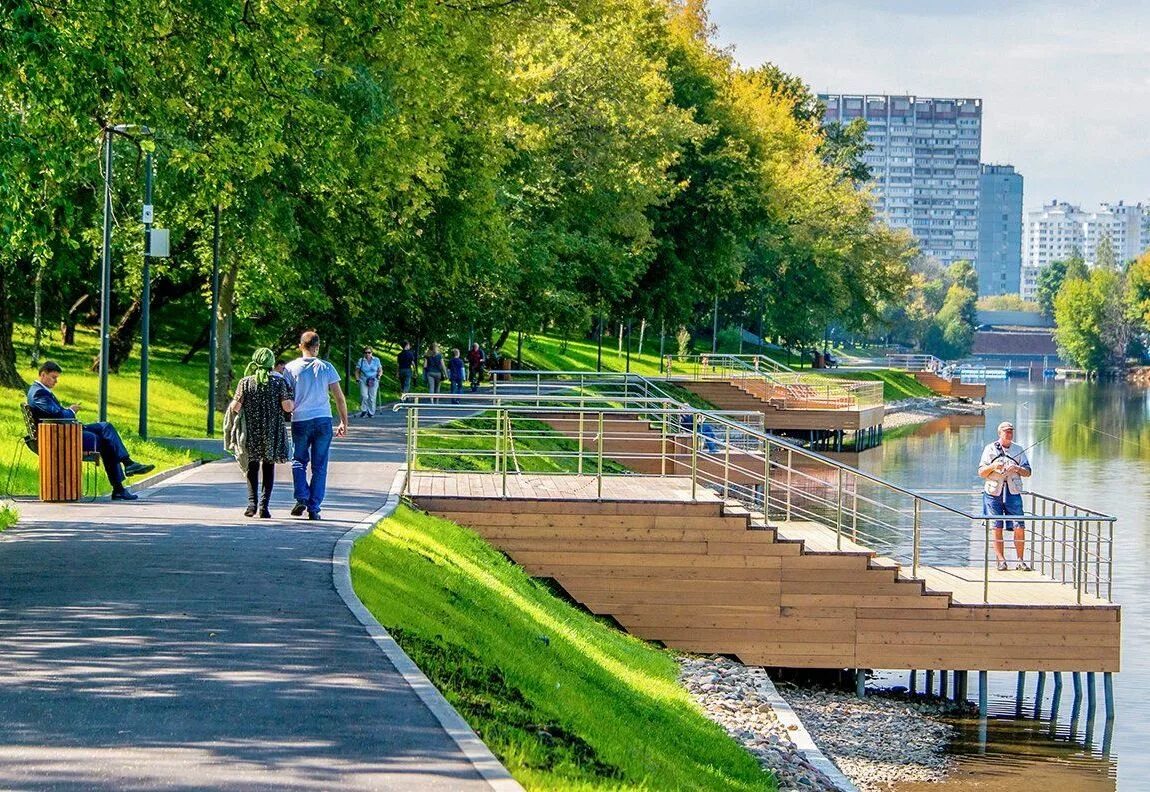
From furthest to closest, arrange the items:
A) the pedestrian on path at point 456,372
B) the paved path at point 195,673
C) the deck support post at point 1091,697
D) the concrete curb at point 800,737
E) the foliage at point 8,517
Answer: the pedestrian on path at point 456,372
the deck support post at point 1091,697
the foliage at point 8,517
the concrete curb at point 800,737
the paved path at point 195,673

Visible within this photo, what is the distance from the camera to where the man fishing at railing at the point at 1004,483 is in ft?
67.2

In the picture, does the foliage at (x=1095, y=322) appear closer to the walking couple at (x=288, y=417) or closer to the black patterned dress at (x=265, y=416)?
the walking couple at (x=288, y=417)

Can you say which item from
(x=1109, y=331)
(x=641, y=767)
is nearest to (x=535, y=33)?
(x=641, y=767)

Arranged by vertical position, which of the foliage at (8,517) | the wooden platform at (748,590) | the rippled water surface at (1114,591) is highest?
the foliage at (8,517)

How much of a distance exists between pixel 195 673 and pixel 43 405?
9.59 m

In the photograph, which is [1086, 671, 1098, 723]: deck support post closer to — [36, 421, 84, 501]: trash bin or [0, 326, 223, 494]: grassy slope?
[36, 421, 84, 501]: trash bin

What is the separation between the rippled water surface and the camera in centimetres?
1755

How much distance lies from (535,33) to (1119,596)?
2257 centimetres

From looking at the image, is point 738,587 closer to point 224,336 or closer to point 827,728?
point 827,728

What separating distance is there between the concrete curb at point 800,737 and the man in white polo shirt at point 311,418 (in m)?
4.81

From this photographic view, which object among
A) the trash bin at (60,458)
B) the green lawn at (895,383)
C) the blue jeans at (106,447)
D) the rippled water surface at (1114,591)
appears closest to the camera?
the rippled water surface at (1114,591)

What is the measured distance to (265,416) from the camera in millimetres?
16969

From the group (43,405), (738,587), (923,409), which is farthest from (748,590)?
(923,409)

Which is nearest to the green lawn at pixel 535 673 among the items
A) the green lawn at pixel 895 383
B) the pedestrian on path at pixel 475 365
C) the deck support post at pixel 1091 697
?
the deck support post at pixel 1091 697
